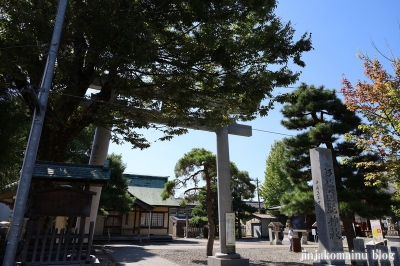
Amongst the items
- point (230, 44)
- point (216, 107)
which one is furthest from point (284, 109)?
point (230, 44)

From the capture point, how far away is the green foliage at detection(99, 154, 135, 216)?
1861 centimetres

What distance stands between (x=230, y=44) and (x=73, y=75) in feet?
12.6

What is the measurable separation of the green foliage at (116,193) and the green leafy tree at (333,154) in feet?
40.5

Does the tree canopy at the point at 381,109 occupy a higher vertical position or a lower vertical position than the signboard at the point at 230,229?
higher

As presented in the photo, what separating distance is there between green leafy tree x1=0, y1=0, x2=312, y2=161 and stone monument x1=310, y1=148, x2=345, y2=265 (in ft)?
10.5

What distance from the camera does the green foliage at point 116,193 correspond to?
18609 millimetres

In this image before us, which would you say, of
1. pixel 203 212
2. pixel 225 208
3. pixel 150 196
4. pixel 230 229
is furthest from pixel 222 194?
pixel 150 196

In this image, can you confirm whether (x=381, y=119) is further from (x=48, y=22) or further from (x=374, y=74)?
(x=48, y=22)

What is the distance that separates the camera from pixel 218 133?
36.6 ft

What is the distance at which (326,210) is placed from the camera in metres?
8.09

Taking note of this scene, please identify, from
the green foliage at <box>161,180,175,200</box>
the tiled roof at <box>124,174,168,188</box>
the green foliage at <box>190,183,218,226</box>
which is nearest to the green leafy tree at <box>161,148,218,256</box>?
the green foliage at <box>161,180,175,200</box>

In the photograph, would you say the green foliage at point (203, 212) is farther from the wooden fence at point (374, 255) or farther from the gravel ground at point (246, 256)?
the wooden fence at point (374, 255)

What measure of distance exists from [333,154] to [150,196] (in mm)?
20066

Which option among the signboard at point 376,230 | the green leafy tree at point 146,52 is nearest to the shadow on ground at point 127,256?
the green leafy tree at point 146,52
